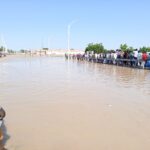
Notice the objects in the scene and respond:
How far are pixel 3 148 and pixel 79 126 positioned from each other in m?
2.00

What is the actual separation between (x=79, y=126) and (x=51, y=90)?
5.80 meters

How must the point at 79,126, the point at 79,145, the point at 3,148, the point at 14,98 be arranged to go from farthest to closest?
the point at 14,98 → the point at 79,126 → the point at 79,145 → the point at 3,148

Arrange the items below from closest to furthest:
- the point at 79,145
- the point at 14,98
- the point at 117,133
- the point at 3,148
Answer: the point at 3,148
the point at 79,145
the point at 117,133
the point at 14,98

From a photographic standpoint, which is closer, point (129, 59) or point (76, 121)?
point (76, 121)

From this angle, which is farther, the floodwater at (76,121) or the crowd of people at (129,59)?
the crowd of people at (129,59)

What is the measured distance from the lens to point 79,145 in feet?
19.1

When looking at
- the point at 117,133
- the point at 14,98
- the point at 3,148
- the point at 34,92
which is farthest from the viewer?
the point at 34,92

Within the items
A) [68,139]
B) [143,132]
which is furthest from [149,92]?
[68,139]

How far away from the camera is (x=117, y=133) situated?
6504mm

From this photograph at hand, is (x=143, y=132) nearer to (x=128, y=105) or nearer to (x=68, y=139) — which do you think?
(x=68, y=139)

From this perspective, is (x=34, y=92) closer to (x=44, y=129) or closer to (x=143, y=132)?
(x=44, y=129)

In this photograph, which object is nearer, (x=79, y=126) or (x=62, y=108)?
(x=79, y=126)

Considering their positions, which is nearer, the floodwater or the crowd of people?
the floodwater

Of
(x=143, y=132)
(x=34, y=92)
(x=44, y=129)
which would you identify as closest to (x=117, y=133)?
(x=143, y=132)
